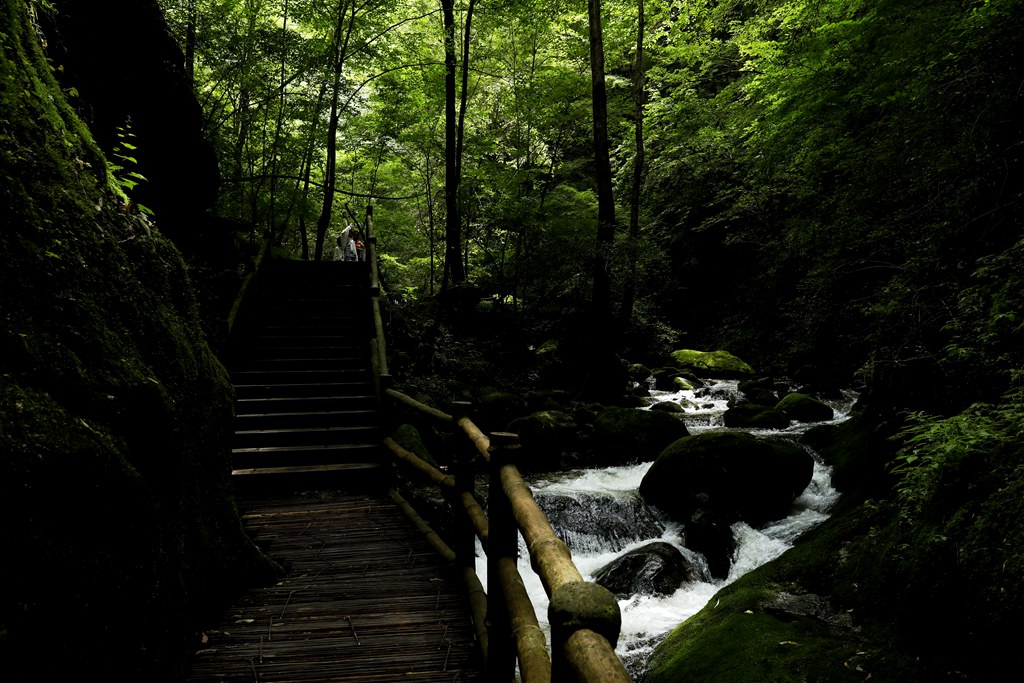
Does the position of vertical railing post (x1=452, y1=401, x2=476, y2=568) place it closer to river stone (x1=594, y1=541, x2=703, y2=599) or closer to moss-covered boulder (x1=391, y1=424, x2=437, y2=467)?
river stone (x1=594, y1=541, x2=703, y2=599)

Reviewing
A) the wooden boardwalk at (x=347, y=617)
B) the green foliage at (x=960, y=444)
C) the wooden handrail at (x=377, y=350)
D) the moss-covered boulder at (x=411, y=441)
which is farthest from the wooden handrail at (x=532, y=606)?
the moss-covered boulder at (x=411, y=441)

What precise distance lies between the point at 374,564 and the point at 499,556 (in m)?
1.82

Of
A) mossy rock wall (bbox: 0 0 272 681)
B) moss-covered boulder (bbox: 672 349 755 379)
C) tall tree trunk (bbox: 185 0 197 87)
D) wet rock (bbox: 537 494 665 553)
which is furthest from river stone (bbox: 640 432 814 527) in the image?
tall tree trunk (bbox: 185 0 197 87)

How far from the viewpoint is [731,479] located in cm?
691

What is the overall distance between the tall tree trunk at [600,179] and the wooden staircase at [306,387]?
5021mm

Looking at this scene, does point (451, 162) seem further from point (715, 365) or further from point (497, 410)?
point (715, 365)

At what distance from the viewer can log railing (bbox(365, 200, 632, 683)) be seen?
4.05ft

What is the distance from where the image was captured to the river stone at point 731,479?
22.5ft

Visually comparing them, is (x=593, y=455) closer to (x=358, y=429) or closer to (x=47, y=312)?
(x=358, y=429)

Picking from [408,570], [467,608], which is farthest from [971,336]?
[408,570]

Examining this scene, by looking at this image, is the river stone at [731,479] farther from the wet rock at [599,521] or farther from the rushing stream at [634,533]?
the wet rock at [599,521]

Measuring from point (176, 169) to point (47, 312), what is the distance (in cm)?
859

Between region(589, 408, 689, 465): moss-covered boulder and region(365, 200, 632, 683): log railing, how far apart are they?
16.4 feet

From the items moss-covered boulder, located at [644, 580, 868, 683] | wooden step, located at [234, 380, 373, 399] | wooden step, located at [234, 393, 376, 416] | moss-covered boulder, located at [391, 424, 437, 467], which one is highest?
wooden step, located at [234, 380, 373, 399]
